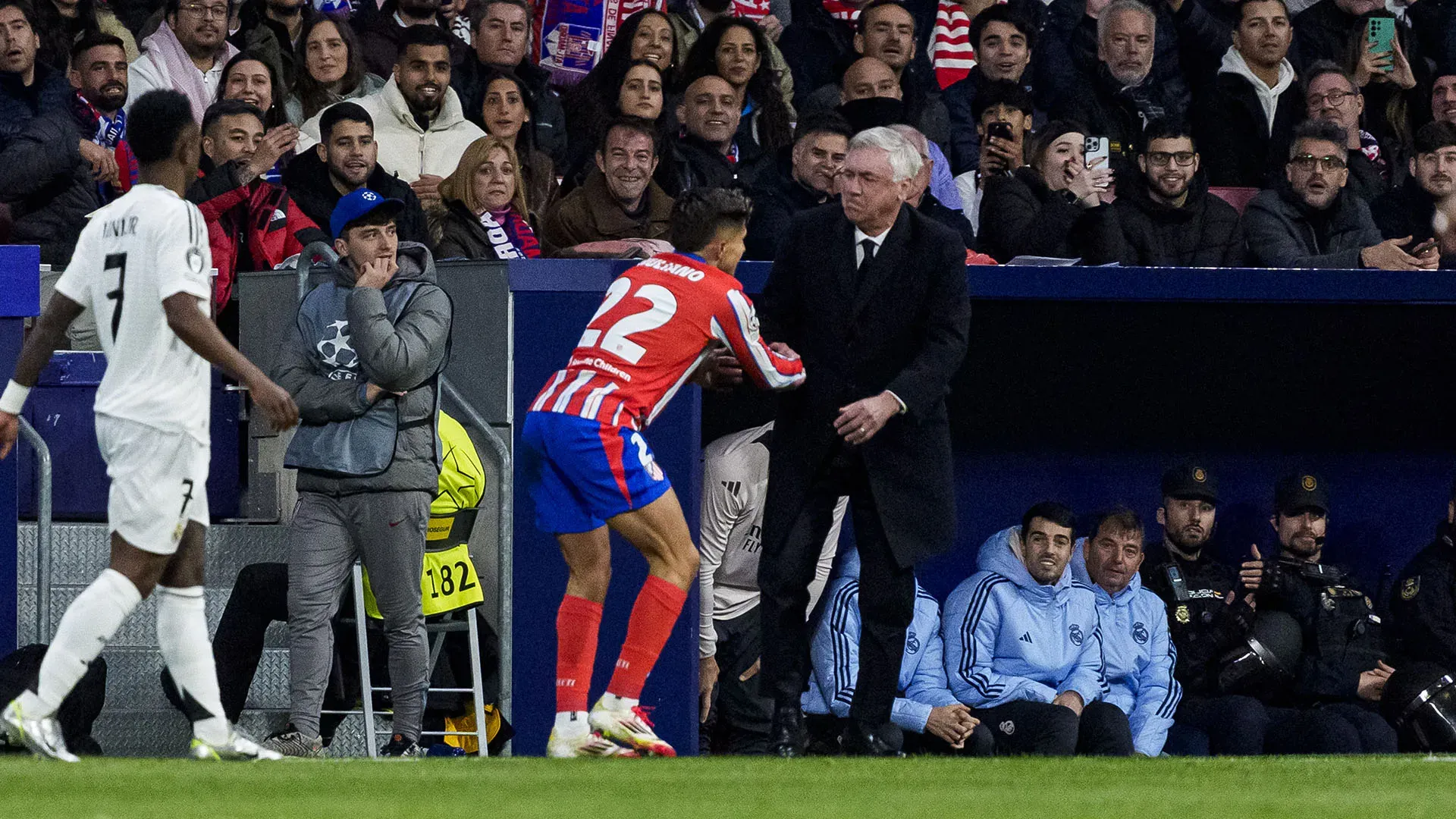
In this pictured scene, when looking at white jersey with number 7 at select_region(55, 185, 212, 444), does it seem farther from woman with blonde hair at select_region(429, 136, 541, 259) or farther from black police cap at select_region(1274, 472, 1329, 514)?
black police cap at select_region(1274, 472, 1329, 514)

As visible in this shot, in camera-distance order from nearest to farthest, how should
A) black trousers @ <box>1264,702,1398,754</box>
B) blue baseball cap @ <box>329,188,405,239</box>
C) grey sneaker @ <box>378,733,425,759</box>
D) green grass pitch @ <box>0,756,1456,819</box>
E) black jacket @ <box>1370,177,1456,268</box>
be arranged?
green grass pitch @ <box>0,756,1456,819</box> → grey sneaker @ <box>378,733,425,759</box> → blue baseball cap @ <box>329,188,405,239</box> → black trousers @ <box>1264,702,1398,754</box> → black jacket @ <box>1370,177,1456,268</box>

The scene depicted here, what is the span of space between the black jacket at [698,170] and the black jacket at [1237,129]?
2.81 meters

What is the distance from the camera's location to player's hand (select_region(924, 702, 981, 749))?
8039mm

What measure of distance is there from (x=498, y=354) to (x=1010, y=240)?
8.14 feet

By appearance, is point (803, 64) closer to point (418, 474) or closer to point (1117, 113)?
point (1117, 113)

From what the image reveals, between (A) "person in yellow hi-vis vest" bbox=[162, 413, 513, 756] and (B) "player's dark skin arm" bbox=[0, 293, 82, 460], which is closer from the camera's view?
(B) "player's dark skin arm" bbox=[0, 293, 82, 460]

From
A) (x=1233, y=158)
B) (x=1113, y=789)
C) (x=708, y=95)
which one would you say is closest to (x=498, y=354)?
(x=708, y=95)

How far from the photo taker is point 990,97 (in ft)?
32.2

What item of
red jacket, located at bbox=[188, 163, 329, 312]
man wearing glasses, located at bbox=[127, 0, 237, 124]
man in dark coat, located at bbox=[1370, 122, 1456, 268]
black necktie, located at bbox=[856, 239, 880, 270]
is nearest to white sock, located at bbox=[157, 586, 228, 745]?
black necktie, located at bbox=[856, 239, 880, 270]

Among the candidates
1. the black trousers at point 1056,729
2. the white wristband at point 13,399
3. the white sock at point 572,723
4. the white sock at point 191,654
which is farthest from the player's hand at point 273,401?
the black trousers at point 1056,729

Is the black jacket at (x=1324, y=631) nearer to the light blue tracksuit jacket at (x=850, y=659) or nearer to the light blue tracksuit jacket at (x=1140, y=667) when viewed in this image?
the light blue tracksuit jacket at (x=1140, y=667)

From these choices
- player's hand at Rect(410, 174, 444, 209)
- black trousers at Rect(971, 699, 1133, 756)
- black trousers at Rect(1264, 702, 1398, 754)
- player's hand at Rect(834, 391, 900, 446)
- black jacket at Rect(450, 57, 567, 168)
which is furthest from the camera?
black jacket at Rect(450, 57, 567, 168)

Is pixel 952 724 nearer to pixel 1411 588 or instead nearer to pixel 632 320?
pixel 1411 588

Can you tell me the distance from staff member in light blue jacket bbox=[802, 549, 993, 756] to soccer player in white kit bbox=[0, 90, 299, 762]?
3.27 m
